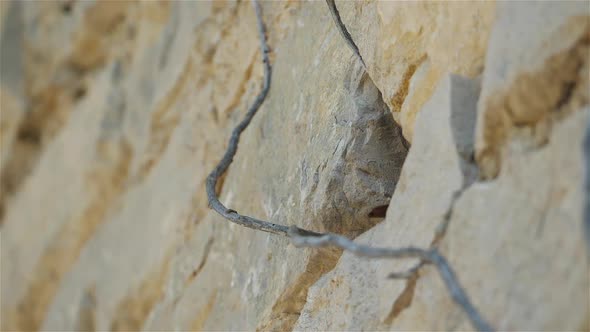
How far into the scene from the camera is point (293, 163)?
137cm

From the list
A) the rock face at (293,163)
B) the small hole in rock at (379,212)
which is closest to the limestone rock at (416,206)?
the rock face at (293,163)

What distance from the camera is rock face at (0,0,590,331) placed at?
746 millimetres

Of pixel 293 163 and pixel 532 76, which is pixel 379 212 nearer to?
pixel 293 163

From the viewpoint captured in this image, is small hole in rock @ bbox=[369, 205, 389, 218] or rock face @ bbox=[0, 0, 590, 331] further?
small hole in rock @ bbox=[369, 205, 389, 218]

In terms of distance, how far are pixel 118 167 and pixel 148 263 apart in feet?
2.10

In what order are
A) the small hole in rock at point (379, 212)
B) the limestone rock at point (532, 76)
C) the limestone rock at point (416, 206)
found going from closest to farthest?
the limestone rock at point (532, 76)
the limestone rock at point (416, 206)
the small hole in rock at point (379, 212)

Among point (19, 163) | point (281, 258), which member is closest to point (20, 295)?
point (19, 163)

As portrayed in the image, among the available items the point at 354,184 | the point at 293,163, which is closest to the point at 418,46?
the point at 354,184

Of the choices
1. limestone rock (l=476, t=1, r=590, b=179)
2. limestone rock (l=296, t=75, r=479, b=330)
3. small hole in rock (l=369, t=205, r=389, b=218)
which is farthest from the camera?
small hole in rock (l=369, t=205, r=389, b=218)

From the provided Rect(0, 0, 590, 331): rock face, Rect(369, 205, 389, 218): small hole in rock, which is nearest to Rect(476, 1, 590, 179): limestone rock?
Rect(0, 0, 590, 331): rock face

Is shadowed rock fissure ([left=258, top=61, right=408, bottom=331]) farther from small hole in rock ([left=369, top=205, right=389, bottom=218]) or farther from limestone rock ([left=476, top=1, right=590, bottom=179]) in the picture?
limestone rock ([left=476, top=1, right=590, bottom=179])

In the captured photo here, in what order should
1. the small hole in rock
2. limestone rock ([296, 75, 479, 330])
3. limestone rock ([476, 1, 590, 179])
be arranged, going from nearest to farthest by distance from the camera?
limestone rock ([476, 1, 590, 179]) < limestone rock ([296, 75, 479, 330]) < the small hole in rock

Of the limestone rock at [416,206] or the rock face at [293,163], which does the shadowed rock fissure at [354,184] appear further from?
the limestone rock at [416,206]

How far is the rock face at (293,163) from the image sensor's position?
746 mm
